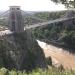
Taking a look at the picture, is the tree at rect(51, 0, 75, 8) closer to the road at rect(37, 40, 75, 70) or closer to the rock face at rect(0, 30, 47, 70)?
the rock face at rect(0, 30, 47, 70)

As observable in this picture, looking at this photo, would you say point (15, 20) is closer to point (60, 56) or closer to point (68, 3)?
point (60, 56)

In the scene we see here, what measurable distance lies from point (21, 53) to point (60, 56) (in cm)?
1318

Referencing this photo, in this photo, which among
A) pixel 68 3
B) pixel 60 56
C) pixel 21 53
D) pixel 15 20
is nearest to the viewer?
pixel 68 3

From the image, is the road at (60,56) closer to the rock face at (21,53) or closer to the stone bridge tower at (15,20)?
the rock face at (21,53)

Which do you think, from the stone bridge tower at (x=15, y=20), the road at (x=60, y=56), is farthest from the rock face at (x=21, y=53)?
the road at (x=60, y=56)

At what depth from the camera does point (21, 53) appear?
22.0 m

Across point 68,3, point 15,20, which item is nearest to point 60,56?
point 15,20

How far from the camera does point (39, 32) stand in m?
47.4

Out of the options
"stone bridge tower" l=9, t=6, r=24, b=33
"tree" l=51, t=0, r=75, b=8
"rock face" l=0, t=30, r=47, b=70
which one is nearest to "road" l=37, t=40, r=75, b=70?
"rock face" l=0, t=30, r=47, b=70

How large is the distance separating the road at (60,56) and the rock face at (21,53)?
4868 millimetres

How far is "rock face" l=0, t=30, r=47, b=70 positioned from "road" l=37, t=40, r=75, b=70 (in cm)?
487

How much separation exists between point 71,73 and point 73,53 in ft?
99.8

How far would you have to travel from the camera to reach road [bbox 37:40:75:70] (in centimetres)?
2995

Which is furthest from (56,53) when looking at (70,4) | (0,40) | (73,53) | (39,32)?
(70,4)
